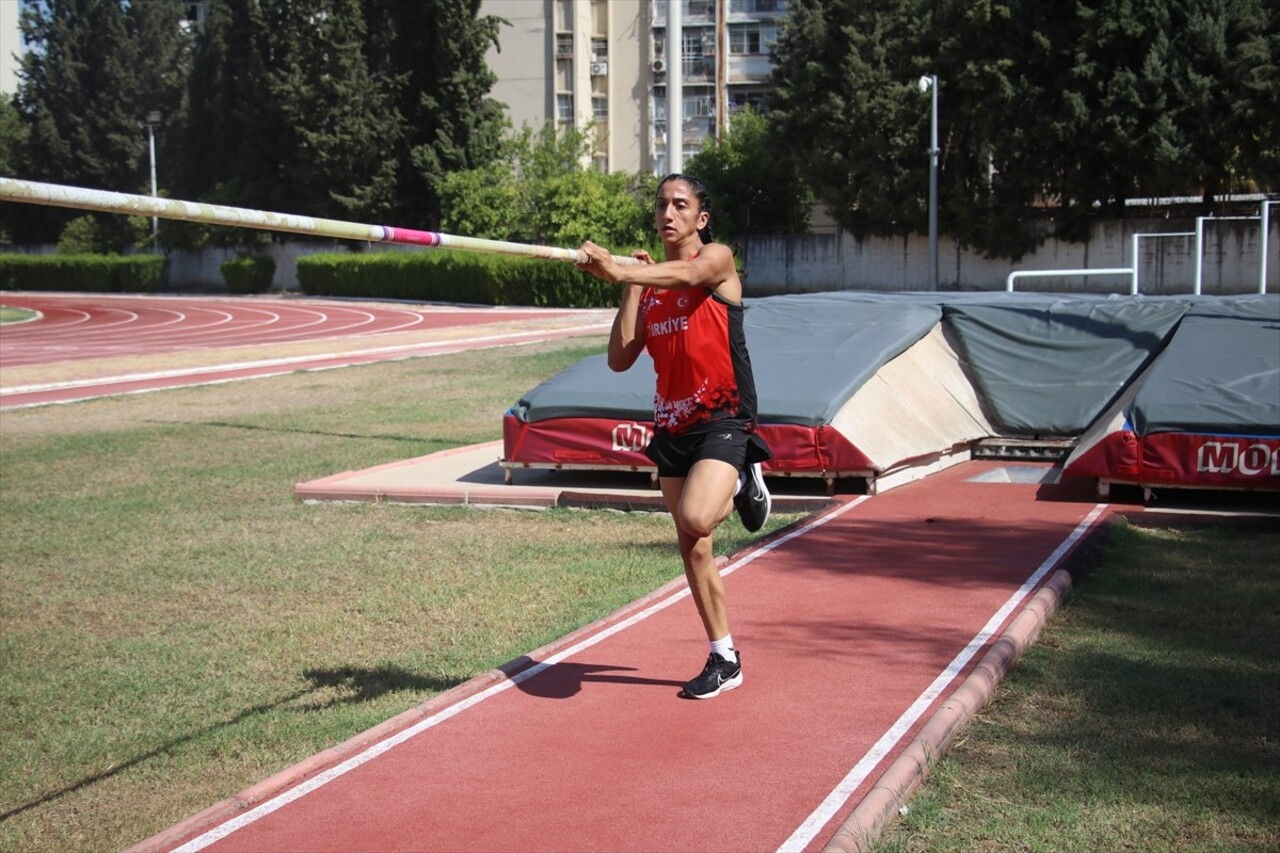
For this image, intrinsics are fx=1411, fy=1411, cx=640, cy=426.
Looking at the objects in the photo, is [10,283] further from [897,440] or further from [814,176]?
[897,440]

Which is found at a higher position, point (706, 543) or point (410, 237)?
point (410, 237)

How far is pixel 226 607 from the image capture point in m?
8.45

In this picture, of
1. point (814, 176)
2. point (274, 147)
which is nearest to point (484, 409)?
point (814, 176)

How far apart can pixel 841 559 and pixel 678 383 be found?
3.55m

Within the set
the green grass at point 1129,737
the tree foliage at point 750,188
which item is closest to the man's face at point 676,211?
the green grass at point 1129,737

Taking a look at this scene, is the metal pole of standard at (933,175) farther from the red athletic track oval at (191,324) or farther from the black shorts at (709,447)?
the black shorts at (709,447)

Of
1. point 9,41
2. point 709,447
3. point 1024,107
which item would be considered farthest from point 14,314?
point 9,41

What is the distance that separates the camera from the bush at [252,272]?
67000mm

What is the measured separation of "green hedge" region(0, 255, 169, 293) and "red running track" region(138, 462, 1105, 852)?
68.9 m

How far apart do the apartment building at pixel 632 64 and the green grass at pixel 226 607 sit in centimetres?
5843

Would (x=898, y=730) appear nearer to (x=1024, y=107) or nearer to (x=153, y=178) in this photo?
(x=1024, y=107)

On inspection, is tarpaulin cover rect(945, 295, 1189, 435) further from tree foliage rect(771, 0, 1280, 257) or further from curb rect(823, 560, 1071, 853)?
tree foliage rect(771, 0, 1280, 257)

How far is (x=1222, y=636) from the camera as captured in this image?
726cm

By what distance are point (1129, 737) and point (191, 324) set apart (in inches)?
1614
